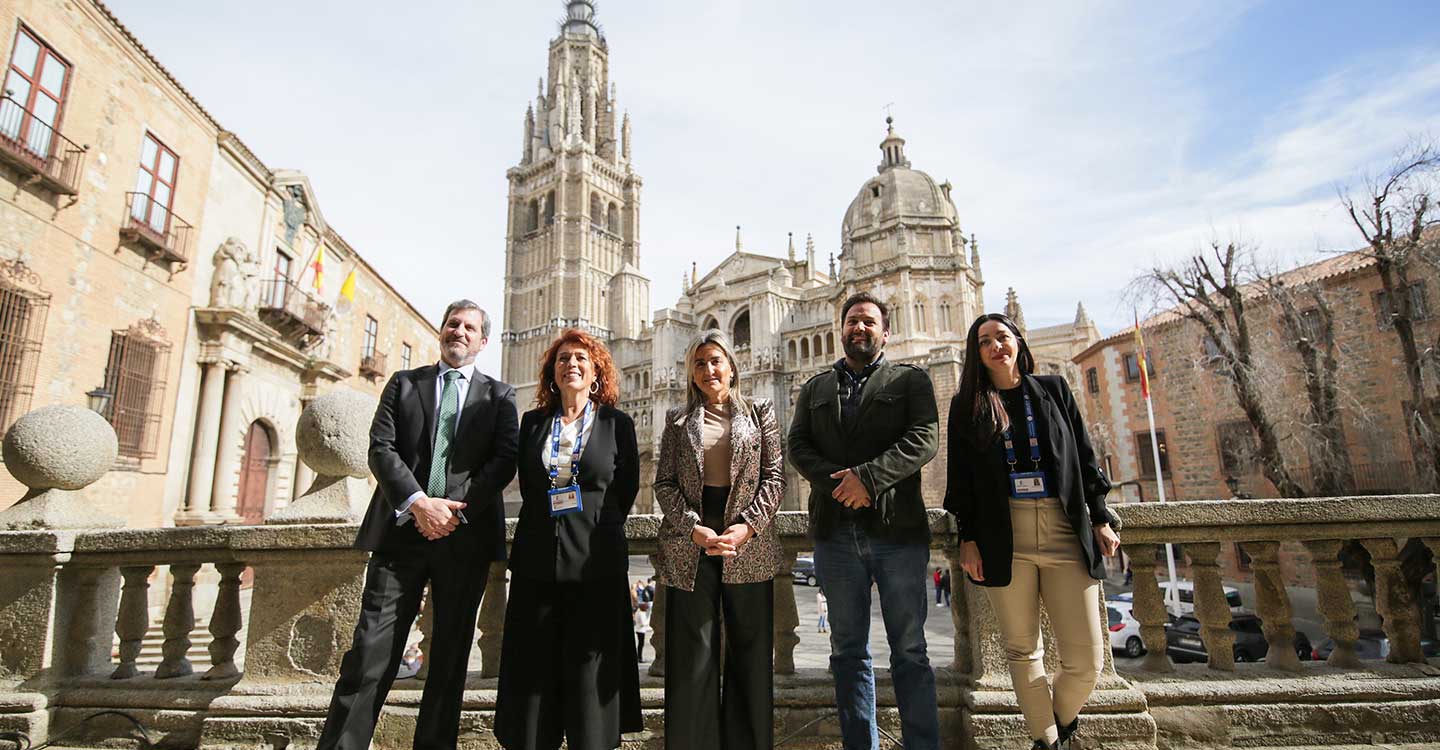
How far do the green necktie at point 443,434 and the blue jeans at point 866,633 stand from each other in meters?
1.78

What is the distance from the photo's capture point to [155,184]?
11.4 m

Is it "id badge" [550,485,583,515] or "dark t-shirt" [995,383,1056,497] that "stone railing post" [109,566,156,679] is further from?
"dark t-shirt" [995,383,1056,497]

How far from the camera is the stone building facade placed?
898 cm

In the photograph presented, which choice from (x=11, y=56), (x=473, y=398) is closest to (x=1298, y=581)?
(x=473, y=398)

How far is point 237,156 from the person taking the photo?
13609 millimetres

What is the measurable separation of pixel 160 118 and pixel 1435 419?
86.1 ft

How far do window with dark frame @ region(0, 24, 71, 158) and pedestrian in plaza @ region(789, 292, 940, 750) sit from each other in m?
11.6

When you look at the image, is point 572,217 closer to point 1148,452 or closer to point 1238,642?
point 1148,452

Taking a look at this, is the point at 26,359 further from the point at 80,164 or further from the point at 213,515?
the point at 213,515

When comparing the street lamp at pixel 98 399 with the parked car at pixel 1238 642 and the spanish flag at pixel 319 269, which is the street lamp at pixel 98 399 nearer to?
the spanish flag at pixel 319 269

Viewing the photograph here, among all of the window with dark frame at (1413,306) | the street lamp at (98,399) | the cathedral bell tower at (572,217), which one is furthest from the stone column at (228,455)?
the cathedral bell tower at (572,217)

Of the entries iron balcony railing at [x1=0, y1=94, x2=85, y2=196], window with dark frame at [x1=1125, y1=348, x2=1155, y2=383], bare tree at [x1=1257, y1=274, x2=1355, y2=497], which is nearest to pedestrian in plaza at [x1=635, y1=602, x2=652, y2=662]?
iron balcony railing at [x1=0, y1=94, x2=85, y2=196]

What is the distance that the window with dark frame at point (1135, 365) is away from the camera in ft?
77.0

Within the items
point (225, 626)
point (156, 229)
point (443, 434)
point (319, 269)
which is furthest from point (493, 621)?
point (319, 269)
